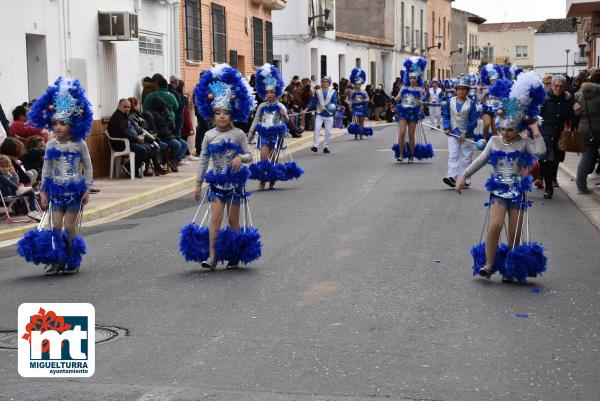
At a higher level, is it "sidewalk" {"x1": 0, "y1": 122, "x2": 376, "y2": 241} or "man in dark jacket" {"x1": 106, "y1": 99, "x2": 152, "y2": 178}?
"man in dark jacket" {"x1": 106, "y1": 99, "x2": 152, "y2": 178}

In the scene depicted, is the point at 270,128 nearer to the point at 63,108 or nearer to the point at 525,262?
the point at 63,108

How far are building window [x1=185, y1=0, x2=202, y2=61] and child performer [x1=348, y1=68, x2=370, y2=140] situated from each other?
17.1ft

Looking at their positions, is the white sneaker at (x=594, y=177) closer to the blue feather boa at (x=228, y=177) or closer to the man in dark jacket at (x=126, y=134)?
the man in dark jacket at (x=126, y=134)

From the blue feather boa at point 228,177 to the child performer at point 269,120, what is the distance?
632cm

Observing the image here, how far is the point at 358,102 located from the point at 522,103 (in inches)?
859

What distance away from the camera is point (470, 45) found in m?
98.6

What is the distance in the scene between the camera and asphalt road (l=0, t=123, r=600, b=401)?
593cm

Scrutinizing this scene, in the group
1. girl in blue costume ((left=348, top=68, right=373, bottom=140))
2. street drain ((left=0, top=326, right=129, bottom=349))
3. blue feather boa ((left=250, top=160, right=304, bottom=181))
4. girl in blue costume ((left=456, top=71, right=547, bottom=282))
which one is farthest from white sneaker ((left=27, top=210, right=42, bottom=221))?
girl in blue costume ((left=348, top=68, right=373, bottom=140))

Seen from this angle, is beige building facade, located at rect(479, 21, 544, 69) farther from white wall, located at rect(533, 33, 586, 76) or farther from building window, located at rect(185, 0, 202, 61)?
building window, located at rect(185, 0, 202, 61)

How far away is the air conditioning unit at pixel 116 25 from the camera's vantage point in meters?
20.3

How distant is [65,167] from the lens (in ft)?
32.5

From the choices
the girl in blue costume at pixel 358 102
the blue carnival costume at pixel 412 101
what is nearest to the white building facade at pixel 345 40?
the girl in blue costume at pixel 358 102

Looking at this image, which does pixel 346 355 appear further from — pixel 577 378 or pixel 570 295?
pixel 570 295

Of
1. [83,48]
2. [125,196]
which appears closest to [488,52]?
[83,48]
